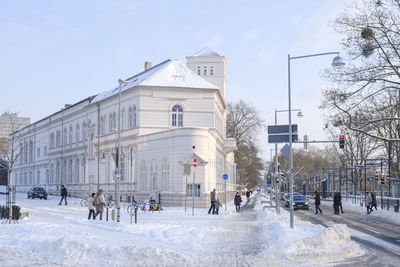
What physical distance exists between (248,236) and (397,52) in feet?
38.6

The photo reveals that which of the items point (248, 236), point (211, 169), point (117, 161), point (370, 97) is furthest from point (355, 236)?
point (211, 169)

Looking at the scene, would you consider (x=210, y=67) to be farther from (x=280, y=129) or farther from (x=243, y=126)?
(x=280, y=129)

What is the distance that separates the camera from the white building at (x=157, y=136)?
41.7m

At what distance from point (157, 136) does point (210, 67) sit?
83.8ft

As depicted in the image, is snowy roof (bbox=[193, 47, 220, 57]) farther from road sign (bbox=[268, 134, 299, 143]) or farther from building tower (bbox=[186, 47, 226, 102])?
road sign (bbox=[268, 134, 299, 143])

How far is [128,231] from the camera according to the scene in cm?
1956

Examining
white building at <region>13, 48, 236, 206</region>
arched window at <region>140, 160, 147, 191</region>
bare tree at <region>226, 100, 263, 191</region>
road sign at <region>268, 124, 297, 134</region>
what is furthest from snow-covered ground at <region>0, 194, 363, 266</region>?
bare tree at <region>226, 100, 263, 191</region>

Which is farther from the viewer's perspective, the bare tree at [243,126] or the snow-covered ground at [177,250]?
the bare tree at [243,126]

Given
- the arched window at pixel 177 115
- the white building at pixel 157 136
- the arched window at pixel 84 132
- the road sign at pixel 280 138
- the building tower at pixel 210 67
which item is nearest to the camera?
the road sign at pixel 280 138

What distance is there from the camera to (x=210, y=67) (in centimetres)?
6781

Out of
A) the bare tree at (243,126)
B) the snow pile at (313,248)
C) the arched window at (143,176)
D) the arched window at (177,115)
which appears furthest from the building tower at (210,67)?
the snow pile at (313,248)

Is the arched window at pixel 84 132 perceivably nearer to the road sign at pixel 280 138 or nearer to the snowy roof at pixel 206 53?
the snowy roof at pixel 206 53

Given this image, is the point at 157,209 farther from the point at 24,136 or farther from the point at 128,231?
the point at 24,136

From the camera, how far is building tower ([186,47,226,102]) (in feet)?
221
